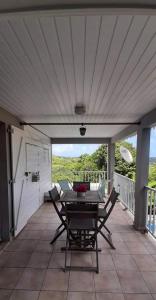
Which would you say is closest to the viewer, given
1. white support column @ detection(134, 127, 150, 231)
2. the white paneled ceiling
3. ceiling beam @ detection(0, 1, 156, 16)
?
ceiling beam @ detection(0, 1, 156, 16)

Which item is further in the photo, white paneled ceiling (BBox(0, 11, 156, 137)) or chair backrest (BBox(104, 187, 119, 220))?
chair backrest (BBox(104, 187, 119, 220))

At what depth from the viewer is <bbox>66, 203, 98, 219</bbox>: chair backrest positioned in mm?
2463

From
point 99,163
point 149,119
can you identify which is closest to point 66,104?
point 149,119

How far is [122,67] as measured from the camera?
1.50m

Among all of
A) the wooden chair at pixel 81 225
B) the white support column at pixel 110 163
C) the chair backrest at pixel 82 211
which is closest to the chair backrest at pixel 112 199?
the wooden chair at pixel 81 225

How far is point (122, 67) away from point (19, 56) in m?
→ 0.82

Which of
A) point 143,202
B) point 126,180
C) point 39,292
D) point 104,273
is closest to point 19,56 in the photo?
point 39,292

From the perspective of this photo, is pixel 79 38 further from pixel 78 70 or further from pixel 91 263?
pixel 91 263

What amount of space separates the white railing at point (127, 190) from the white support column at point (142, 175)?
3.06ft

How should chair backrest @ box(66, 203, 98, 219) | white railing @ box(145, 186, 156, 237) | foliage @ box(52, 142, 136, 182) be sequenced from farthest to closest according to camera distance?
foliage @ box(52, 142, 136, 182) < white railing @ box(145, 186, 156, 237) < chair backrest @ box(66, 203, 98, 219)

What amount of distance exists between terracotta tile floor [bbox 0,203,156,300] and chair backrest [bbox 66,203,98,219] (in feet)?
2.20

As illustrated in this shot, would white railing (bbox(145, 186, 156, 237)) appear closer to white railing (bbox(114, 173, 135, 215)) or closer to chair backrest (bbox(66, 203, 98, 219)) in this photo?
white railing (bbox(114, 173, 135, 215))

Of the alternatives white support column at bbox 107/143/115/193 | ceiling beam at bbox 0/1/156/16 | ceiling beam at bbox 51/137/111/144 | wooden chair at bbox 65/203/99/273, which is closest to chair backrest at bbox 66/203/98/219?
wooden chair at bbox 65/203/99/273

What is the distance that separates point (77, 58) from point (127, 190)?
4.44m
